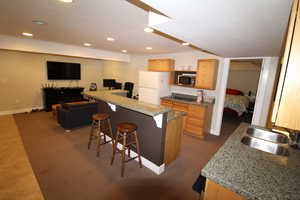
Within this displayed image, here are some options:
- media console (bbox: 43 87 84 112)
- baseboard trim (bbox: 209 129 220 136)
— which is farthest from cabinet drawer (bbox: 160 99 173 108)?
media console (bbox: 43 87 84 112)

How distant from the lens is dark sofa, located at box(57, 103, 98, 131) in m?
3.58

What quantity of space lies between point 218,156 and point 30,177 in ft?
8.60

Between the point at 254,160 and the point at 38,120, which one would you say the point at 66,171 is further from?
the point at 38,120

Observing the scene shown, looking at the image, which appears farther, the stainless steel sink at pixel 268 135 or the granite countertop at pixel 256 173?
the stainless steel sink at pixel 268 135

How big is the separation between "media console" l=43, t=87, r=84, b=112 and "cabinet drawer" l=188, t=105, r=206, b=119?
466 centimetres

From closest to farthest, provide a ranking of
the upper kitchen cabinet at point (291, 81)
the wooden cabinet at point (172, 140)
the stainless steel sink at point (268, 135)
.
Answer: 1. the upper kitchen cabinet at point (291, 81)
2. the stainless steel sink at point (268, 135)
3. the wooden cabinet at point (172, 140)

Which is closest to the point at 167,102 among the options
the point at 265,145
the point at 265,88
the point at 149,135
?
the point at 149,135

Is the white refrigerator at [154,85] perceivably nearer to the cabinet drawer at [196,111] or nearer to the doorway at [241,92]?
the cabinet drawer at [196,111]

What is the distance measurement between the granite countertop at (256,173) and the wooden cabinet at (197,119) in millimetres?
2190

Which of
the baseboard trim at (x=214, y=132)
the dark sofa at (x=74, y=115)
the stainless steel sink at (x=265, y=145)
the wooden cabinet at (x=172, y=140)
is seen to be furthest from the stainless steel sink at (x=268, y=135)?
the dark sofa at (x=74, y=115)

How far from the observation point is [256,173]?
0.97m

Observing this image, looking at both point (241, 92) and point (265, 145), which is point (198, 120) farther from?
point (241, 92)

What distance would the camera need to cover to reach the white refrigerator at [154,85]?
4234 mm

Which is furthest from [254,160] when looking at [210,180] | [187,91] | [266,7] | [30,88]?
[30,88]
